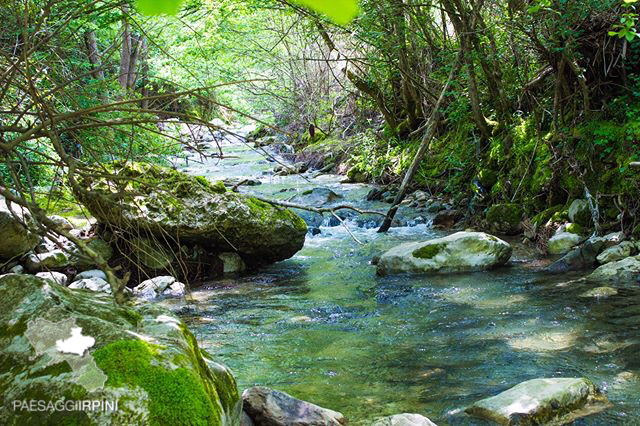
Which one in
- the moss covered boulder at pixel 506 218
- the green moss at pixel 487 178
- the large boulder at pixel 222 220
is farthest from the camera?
the green moss at pixel 487 178

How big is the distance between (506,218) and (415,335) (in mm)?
4595

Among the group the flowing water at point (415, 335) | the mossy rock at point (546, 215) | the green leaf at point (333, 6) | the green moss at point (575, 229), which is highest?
the green leaf at point (333, 6)

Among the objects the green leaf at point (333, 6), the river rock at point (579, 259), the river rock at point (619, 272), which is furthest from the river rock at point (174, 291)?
the green leaf at point (333, 6)

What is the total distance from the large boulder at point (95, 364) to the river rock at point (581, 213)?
22.4ft

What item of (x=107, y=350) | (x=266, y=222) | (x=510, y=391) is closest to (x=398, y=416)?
(x=510, y=391)

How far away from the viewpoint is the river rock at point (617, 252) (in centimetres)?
691

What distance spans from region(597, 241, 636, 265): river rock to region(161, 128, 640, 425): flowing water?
2.24 feet

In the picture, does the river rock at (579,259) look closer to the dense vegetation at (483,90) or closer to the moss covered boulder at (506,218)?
the dense vegetation at (483,90)

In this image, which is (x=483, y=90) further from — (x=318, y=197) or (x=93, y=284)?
(x=93, y=284)

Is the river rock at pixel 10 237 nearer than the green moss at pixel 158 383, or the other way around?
the green moss at pixel 158 383

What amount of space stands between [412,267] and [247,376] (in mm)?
3704

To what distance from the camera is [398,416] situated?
324cm

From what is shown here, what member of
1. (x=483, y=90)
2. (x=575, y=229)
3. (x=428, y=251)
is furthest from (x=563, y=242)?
(x=483, y=90)

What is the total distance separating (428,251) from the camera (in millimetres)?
7789
